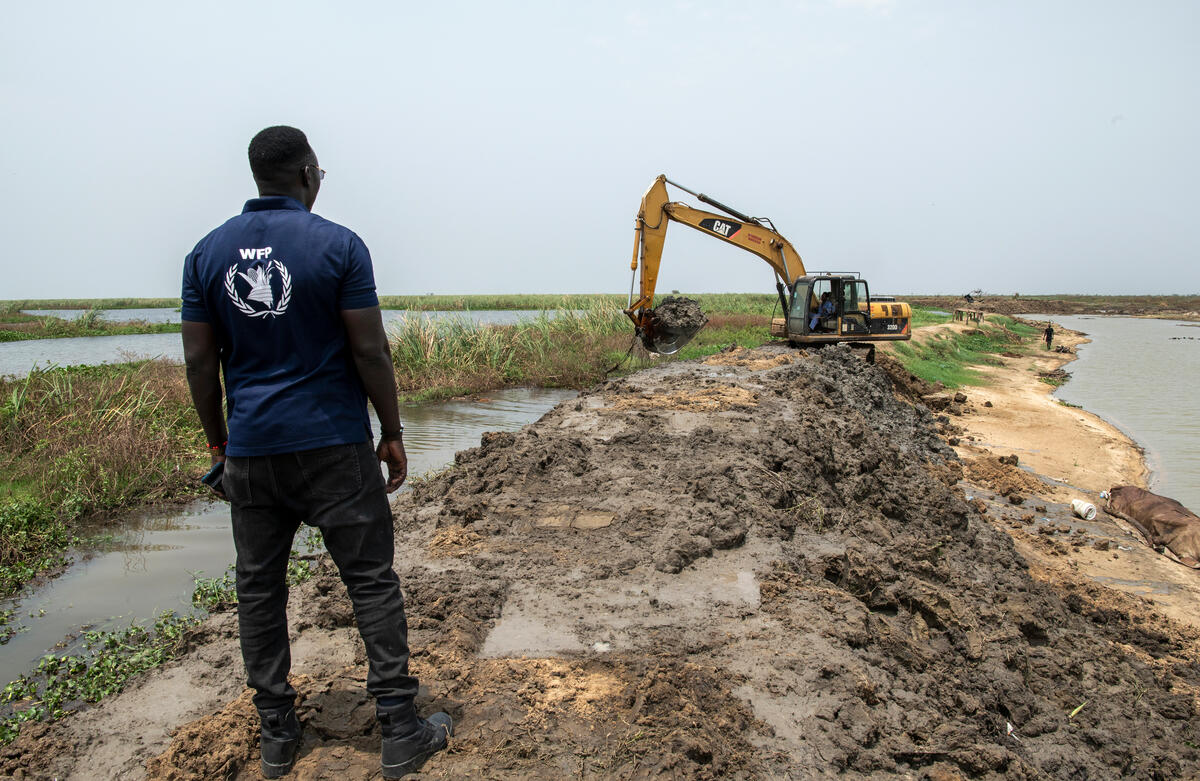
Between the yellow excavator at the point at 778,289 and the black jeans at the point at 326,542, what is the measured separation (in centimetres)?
1082

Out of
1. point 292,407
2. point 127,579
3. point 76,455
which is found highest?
point 292,407

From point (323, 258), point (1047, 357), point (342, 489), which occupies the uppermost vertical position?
point (323, 258)

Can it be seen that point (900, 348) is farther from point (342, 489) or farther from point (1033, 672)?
point (342, 489)

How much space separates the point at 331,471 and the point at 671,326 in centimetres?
1129

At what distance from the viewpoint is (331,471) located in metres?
2.39

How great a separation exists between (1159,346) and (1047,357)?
33.5ft

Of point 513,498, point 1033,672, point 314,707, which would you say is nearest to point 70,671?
point 314,707

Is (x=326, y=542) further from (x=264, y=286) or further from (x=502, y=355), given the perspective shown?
(x=502, y=355)

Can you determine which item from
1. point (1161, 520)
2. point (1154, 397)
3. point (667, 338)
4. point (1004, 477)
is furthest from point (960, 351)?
point (1161, 520)

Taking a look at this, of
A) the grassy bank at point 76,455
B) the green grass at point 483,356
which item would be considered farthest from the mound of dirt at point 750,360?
the grassy bank at point 76,455

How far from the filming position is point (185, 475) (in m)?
8.33

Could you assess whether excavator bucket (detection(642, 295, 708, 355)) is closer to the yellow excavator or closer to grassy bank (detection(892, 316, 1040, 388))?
the yellow excavator

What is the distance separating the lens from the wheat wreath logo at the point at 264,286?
231cm

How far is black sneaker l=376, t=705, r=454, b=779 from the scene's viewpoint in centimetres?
Answer: 242
